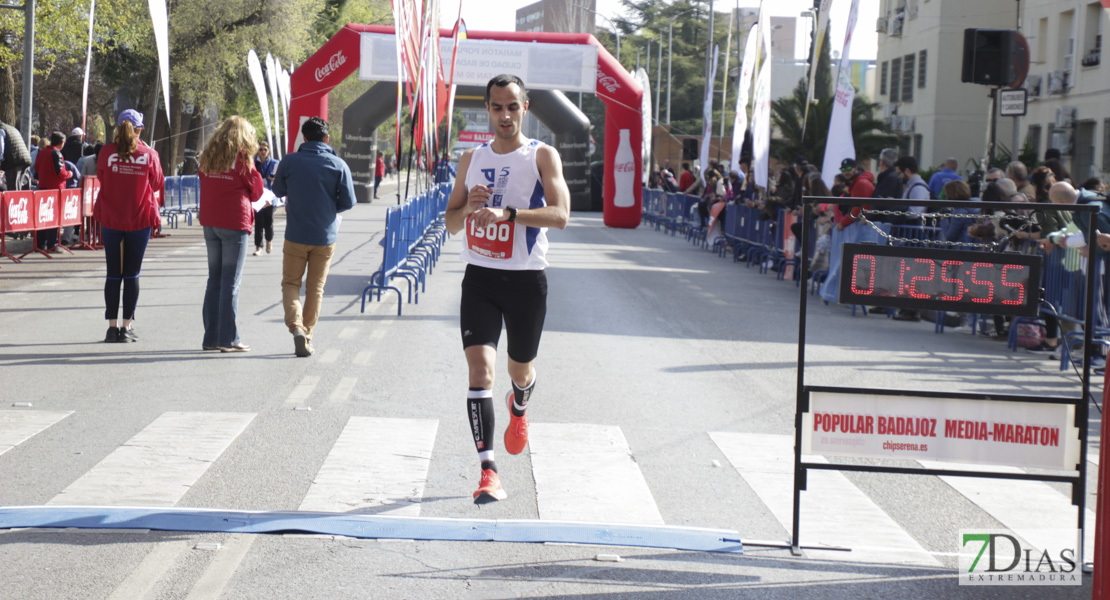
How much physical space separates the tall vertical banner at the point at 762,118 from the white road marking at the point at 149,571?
1731 cm

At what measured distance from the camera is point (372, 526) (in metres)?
5.25

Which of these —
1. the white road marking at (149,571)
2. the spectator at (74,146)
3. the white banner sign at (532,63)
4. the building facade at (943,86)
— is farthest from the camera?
the building facade at (943,86)

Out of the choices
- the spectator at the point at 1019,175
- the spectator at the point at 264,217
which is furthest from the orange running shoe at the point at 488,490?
the spectator at the point at 264,217

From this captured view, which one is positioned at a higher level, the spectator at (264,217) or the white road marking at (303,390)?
the spectator at (264,217)

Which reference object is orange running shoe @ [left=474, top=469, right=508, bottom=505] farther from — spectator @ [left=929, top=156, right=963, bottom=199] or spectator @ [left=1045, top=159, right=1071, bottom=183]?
spectator @ [left=929, top=156, right=963, bottom=199]

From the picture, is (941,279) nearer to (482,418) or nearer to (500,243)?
(500,243)

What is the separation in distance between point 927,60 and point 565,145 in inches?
561

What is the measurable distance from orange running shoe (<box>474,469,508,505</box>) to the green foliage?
34.1 m

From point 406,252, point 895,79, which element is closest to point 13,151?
point 406,252

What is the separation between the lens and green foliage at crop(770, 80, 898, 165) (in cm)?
4000

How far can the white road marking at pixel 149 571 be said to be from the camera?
4.34 metres

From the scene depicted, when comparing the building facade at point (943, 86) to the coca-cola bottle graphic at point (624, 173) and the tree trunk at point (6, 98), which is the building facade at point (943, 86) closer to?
the coca-cola bottle graphic at point (624, 173)

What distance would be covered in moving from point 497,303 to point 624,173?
26.0 meters

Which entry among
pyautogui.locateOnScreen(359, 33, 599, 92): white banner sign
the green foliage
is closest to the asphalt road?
pyautogui.locateOnScreen(359, 33, 599, 92): white banner sign
